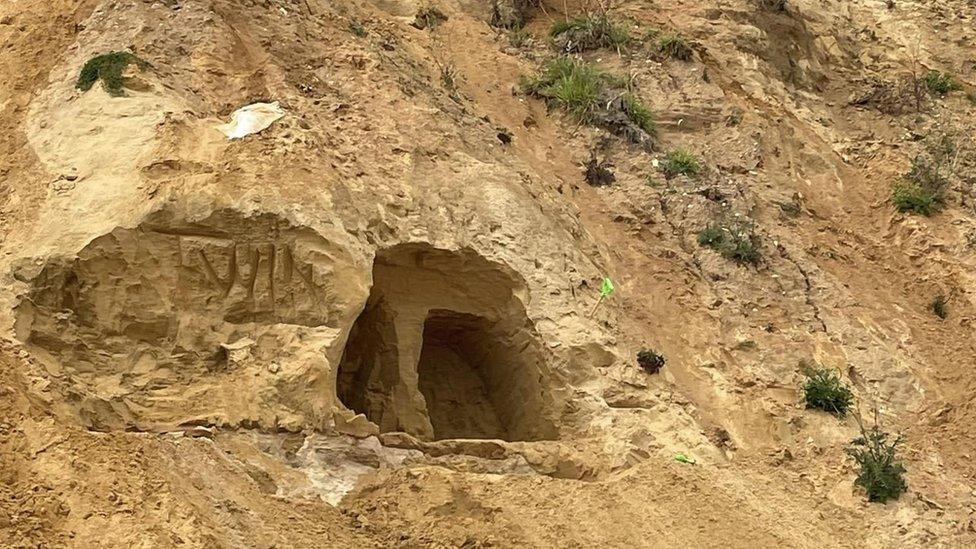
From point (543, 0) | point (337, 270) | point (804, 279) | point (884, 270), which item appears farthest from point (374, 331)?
point (543, 0)

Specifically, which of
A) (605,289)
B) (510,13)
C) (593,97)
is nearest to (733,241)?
(605,289)

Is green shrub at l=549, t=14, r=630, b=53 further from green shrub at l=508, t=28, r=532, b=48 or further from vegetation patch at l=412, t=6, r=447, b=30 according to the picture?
vegetation patch at l=412, t=6, r=447, b=30

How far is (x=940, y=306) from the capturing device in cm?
1329

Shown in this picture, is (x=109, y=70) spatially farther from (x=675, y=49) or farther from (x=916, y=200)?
(x=916, y=200)

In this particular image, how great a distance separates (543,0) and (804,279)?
7.33 m

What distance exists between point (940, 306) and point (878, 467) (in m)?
4.20

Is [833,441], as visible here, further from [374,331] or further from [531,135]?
[531,135]

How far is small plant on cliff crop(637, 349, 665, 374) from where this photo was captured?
1055 centimetres

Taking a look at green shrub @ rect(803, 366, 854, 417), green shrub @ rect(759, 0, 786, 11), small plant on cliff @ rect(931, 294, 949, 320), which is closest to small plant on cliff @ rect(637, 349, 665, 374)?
green shrub @ rect(803, 366, 854, 417)

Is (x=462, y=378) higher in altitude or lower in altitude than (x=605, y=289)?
lower

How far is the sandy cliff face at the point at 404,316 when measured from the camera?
793cm

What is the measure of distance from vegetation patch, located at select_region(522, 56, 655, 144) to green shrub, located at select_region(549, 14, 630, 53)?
868 millimetres

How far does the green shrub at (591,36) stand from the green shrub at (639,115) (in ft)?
5.84

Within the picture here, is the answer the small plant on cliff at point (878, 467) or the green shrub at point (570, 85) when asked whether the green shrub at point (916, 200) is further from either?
the small plant on cliff at point (878, 467)
